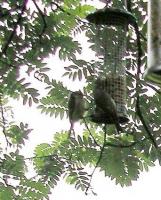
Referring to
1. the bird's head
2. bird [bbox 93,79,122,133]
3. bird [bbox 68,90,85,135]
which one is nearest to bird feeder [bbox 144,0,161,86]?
bird [bbox 93,79,122,133]

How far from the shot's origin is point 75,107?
346 centimetres

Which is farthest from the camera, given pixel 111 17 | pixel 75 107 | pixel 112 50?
pixel 112 50

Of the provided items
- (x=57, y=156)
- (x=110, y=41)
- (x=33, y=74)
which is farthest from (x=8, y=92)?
(x=110, y=41)

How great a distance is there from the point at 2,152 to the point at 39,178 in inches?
12.2

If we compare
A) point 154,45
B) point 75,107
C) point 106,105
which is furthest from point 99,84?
point 154,45

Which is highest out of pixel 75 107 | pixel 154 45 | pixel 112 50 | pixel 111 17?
pixel 111 17

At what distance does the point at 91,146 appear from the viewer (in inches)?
151

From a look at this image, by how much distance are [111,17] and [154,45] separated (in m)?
1.40

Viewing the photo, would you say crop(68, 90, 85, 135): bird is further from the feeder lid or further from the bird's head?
the feeder lid

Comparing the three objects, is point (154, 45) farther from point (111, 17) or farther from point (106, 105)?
point (111, 17)

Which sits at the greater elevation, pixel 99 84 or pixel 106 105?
pixel 99 84

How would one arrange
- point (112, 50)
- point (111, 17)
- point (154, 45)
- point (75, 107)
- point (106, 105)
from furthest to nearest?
point (112, 50) → point (75, 107) → point (111, 17) → point (106, 105) → point (154, 45)

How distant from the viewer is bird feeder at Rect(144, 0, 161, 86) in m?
1.81

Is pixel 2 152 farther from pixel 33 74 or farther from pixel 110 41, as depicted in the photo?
pixel 110 41
